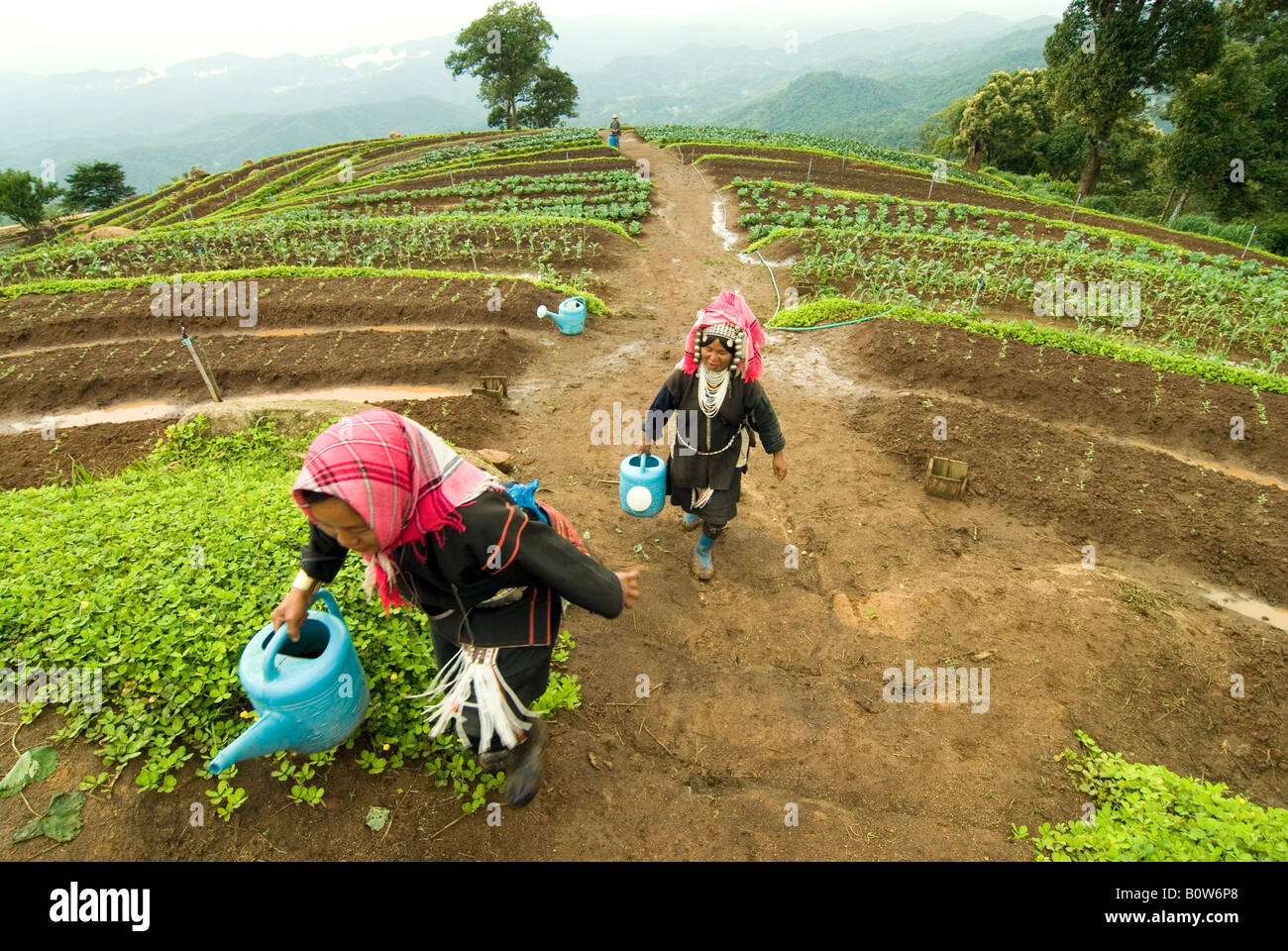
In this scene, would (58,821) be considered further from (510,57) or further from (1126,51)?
(510,57)

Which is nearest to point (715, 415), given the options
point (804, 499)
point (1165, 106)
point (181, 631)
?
point (804, 499)

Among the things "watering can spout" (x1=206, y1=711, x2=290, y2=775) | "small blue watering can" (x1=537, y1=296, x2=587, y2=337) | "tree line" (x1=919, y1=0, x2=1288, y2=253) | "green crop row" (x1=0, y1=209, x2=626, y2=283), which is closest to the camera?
"watering can spout" (x1=206, y1=711, x2=290, y2=775)

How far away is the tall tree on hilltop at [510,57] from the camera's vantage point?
122 feet

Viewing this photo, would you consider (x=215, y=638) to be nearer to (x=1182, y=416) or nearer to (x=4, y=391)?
(x=4, y=391)

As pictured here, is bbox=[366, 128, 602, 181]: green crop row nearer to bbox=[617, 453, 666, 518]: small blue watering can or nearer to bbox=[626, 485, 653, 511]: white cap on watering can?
bbox=[617, 453, 666, 518]: small blue watering can

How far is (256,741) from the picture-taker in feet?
7.33

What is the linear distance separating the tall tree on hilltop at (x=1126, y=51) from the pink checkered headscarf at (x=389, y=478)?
26025 mm

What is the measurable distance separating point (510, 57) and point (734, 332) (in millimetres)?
43806

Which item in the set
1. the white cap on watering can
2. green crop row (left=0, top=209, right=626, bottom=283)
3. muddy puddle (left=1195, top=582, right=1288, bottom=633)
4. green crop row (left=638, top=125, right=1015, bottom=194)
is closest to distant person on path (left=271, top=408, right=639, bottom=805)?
the white cap on watering can

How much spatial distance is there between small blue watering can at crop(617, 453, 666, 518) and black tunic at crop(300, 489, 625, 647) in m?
2.00

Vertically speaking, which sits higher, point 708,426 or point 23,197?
point 23,197

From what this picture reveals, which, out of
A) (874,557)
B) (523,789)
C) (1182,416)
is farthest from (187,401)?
(1182,416)

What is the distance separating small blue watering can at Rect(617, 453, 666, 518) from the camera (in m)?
4.30
